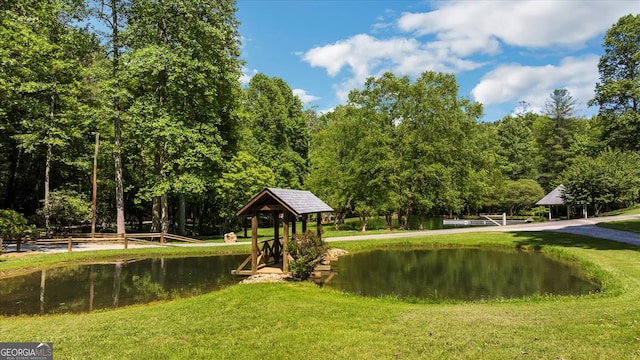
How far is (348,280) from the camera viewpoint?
1509cm

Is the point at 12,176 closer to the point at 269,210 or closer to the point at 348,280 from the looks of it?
the point at 269,210

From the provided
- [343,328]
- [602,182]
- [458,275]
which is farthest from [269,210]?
[602,182]

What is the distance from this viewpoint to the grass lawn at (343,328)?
6422mm

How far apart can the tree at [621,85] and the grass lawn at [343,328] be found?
1706 cm

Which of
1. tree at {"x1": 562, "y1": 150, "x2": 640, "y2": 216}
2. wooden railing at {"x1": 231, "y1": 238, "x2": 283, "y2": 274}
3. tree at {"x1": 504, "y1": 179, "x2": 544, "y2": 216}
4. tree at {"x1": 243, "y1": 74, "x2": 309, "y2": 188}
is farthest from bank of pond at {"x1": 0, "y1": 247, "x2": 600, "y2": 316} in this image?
tree at {"x1": 504, "y1": 179, "x2": 544, "y2": 216}

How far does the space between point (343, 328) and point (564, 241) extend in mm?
20888

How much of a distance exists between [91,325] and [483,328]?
28.2ft

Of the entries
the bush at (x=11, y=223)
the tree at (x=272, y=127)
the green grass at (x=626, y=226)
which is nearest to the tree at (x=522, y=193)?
the green grass at (x=626, y=226)

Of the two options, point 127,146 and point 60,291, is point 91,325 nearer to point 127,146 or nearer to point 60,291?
point 60,291

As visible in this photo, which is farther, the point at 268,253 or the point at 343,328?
the point at 268,253

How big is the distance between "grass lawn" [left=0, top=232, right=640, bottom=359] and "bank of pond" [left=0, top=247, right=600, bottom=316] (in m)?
1.81

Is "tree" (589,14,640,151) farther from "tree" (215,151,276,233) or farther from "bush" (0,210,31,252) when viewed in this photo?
"bush" (0,210,31,252)

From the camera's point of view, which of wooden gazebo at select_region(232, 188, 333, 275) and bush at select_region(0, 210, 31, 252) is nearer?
wooden gazebo at select_region(232, 188, 333, 275)

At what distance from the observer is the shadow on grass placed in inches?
793
